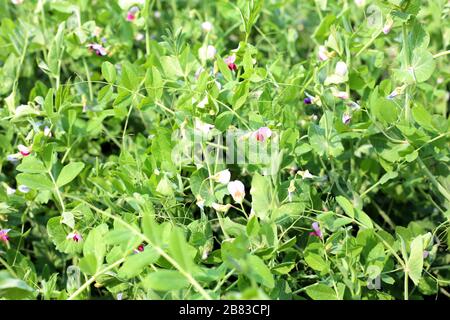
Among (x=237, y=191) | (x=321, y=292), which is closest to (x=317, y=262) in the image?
(x=321, y=292)

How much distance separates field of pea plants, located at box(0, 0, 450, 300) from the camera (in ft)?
2.99

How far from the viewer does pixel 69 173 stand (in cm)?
105

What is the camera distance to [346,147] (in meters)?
1.26

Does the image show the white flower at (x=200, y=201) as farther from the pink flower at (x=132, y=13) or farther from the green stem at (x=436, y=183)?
the pink flower at (x=132, y=13)

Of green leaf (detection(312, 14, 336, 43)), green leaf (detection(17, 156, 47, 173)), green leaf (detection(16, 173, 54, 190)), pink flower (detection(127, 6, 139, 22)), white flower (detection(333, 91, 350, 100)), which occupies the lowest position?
green leaf (detection(16, 173, 54, 190))

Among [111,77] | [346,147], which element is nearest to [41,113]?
[111,77]

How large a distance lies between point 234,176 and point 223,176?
23cm

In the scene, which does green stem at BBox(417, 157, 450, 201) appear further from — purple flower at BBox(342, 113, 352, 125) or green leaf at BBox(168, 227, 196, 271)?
green leaf at BBox(168, 227, 196, 271)

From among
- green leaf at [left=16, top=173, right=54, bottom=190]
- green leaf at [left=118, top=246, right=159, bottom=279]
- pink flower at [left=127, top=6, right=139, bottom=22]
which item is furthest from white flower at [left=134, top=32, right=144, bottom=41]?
green leaf at [left=118, top=246, right=159, bottom=279]

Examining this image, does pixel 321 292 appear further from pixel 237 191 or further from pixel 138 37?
pixel 138 37
